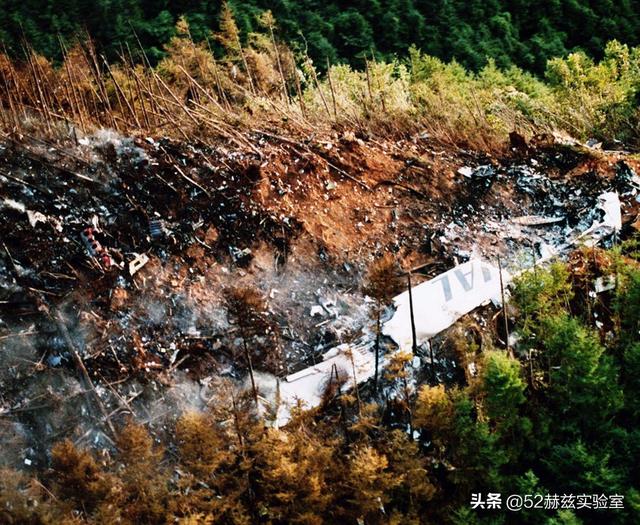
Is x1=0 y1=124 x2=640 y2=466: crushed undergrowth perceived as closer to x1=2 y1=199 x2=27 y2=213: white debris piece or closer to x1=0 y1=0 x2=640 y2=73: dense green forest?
x1=2 y1=199 x2=27 y2=213: white debris piece

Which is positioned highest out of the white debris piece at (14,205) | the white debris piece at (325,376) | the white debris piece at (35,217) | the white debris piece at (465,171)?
the white debris piece at (14,205)

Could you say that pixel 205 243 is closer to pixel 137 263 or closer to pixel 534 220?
pixel 137 263

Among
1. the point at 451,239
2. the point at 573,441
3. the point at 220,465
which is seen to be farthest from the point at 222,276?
the point at 573,441

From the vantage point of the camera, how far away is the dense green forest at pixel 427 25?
722 inches

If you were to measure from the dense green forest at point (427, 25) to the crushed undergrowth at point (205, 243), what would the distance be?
412 inches

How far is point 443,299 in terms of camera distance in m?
7.79

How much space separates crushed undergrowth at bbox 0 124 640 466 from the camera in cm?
666

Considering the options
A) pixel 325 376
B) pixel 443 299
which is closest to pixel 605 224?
pixel 443 299

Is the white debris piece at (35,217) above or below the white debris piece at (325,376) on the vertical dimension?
above

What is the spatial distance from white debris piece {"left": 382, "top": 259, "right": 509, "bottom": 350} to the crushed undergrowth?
22 cm

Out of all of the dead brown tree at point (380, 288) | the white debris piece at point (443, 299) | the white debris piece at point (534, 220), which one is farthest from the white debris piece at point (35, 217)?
the white debris piece at point (534, 220)

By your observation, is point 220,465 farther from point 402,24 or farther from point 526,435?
point 402,24

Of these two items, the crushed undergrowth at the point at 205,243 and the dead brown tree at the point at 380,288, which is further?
the dead brown tree at the point at 380,288

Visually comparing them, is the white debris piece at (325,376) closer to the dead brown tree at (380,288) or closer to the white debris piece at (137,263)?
the dead brown tree at (380,288)
